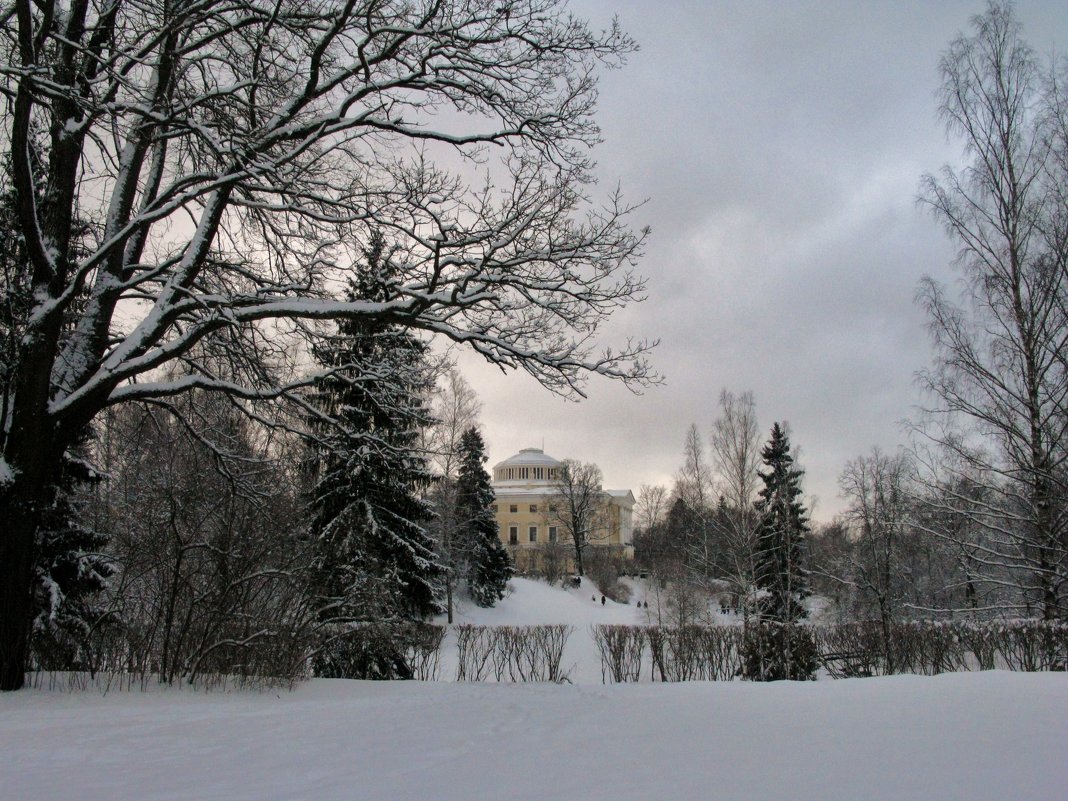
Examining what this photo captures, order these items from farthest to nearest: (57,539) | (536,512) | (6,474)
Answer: (536,512), (57,539), (6,474)

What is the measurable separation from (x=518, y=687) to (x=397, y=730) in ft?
13.1

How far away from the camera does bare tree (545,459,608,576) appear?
6231cm

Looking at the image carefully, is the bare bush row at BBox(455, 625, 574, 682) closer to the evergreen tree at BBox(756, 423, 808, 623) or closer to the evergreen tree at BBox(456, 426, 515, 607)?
the evergreen tree at BBox(756, 423, 808, 623)

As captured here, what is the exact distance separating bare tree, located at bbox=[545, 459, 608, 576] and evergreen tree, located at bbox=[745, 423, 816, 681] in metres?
28.4

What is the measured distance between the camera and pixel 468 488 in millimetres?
36438

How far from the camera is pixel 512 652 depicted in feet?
46.6

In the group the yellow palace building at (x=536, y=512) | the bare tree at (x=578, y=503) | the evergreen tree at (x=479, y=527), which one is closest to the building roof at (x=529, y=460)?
the yellow palace building at (x=536, y=512)

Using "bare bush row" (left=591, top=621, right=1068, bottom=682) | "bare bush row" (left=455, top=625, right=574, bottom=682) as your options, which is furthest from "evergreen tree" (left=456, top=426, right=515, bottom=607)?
"bare bush row" (left=591, top=621, right=1068, bottom=682)

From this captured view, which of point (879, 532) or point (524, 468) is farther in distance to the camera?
point (524, 468)

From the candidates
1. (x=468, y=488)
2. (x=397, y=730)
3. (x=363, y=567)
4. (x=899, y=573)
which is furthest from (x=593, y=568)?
(x=397, y=730)

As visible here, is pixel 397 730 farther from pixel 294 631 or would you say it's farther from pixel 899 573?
pixel 899 573

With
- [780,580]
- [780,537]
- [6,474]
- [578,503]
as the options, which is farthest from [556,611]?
[6,474]

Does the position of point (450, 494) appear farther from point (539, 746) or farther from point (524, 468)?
point (524, 468)

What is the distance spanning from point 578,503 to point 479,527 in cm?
2851
